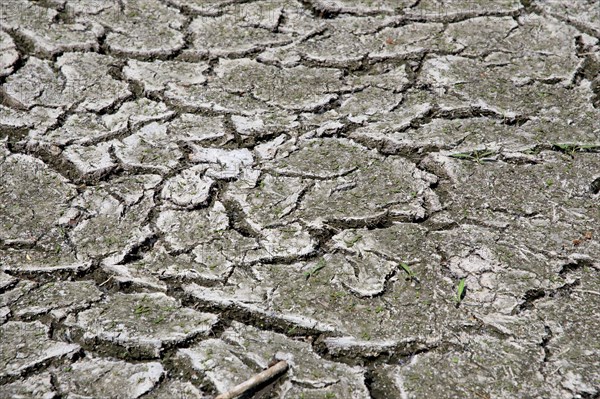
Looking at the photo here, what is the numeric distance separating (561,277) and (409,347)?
1.36 ft

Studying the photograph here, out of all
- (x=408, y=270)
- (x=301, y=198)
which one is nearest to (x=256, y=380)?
(x=408, y=270)

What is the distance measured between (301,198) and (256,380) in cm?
60

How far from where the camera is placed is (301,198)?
202 cm

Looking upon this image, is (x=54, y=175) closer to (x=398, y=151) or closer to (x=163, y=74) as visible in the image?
(x=163, y=74)

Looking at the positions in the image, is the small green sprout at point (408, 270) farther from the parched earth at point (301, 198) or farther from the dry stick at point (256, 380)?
the dry stick at point (256, 380)

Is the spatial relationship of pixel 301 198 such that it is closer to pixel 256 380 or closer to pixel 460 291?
pixel 460 291

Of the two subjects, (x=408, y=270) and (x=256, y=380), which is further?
(x=408, y=270)

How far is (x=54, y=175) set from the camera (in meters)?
2.07

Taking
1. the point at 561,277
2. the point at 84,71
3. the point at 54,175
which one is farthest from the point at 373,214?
the point at 84,71

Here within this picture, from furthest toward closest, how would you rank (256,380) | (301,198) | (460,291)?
1. (301,198)
2. (460,291)
3. (256,380)

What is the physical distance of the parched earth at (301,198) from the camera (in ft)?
5.30

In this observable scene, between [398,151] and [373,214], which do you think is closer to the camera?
[373,214]

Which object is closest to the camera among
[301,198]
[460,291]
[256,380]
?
[256,380]

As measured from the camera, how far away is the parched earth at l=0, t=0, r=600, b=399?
1.62m
